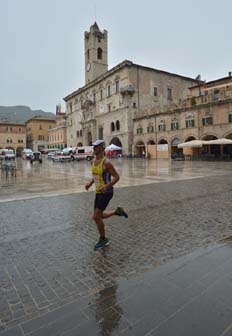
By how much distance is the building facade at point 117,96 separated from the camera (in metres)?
46.6

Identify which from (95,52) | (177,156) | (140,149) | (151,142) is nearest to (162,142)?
(151,142)

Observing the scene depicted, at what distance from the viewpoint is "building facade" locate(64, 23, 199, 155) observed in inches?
1836

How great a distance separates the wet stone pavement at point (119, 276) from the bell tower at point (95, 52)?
61960 mm

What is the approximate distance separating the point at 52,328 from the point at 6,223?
156 inches

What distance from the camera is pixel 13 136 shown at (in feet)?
265

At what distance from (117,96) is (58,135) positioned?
119 ft

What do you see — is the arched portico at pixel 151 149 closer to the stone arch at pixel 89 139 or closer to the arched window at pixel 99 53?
the stone arch at pixel 89 139

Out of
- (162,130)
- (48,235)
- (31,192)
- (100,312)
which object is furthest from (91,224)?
(162,130)

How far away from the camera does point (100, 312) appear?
2449mm

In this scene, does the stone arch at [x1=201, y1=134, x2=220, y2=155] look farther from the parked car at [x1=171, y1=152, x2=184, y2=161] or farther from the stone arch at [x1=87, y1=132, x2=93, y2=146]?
the stone arch at [x1=87, y1=132, x2=93, y2=146]

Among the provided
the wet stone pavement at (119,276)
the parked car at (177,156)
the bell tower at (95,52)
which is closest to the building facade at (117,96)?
the bell tower at (95,52)

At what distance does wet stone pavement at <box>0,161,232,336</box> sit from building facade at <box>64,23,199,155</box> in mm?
36721

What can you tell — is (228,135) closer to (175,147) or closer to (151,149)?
(175,147)

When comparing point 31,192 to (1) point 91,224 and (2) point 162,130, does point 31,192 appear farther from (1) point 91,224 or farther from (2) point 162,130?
(2) point 162,130
